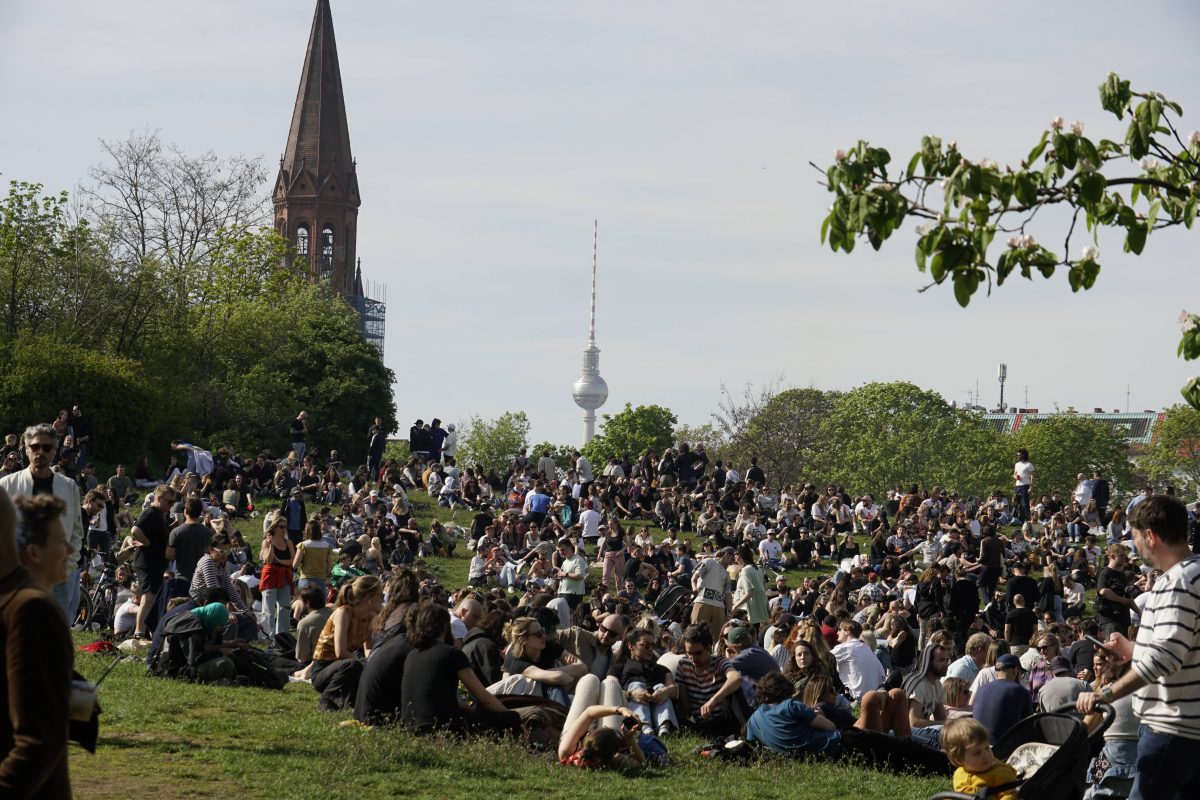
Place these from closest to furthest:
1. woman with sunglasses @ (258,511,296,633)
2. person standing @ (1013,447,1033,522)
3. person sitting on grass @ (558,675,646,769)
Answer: person sitting on grass @ (558,675,646,769), woman with sunglasses @ (258,511,296,633), person standing @ (1013,447,1033,522)

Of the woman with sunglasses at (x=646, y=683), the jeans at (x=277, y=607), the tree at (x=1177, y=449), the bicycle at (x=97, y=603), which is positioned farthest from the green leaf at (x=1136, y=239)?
the tree at (x=1177, y=449)

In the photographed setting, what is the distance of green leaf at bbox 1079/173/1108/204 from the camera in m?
6.02

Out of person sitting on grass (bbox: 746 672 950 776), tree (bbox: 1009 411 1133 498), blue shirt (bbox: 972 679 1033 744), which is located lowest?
person sitting on grass (bbox: 746 672 950 776)

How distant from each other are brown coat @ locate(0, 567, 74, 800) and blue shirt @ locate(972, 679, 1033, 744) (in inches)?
343

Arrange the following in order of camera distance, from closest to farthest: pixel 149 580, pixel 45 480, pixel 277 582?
pixel 45 480 → pixel 149 580 → pixel 277 582

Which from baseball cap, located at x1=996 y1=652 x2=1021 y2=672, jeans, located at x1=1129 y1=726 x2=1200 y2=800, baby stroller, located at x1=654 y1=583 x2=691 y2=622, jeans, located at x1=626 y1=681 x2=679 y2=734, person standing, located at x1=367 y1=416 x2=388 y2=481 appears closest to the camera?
jeans, located at x1=1129 y1=726 x2=1200 y2=800

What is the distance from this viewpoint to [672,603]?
24219 mm

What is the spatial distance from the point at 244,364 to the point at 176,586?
4351 cm

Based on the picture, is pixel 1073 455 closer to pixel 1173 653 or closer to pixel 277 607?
pixel 277 607

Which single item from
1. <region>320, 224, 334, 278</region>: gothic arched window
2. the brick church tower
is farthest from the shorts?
<region>320, 224, 334, 278</region>: gothic arched window

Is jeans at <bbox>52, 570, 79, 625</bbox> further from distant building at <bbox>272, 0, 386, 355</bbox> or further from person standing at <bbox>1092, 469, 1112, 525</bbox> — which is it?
distant building at <bbox>272, 0, 386, 355</bbox>

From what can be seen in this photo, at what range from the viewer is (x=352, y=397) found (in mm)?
57719

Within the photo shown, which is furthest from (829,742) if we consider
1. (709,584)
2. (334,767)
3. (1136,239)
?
(709,584)

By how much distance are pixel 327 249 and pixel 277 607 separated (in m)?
95.1
